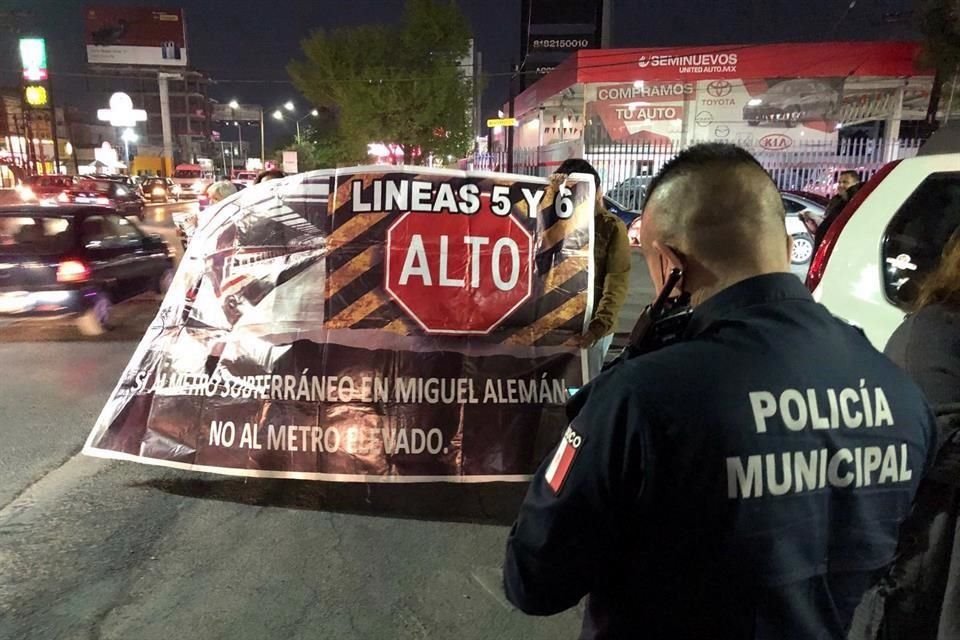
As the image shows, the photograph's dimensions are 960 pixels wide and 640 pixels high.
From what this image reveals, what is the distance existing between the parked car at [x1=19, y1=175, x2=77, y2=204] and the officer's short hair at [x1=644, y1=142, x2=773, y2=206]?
1047 inches

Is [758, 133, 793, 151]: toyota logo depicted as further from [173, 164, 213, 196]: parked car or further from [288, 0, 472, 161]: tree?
[173, 164, 213, 196]: parked car

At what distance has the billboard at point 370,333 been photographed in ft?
11.7

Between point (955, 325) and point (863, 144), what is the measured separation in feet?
75.4

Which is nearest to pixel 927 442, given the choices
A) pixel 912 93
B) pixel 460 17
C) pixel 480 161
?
pixel 912 93

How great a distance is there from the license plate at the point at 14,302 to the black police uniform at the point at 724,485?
27.5 feet

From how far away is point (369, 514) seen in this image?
398cm

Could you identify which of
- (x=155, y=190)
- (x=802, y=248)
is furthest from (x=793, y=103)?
(x=155, y=190)

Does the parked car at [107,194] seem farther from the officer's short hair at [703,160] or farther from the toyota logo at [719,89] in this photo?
the officer's short hair at [703,160]

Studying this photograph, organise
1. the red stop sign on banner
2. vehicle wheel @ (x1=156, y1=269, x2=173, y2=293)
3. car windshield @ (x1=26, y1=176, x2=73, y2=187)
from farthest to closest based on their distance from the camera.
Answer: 1. car windshield @ (x1=26, y1=176, x2=73, y2=187)
2. vehicle wheel @ (x1=156, y1=269, x2=173, y2=293)
3. the red stop sign on banner

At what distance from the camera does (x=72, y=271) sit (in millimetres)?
8219

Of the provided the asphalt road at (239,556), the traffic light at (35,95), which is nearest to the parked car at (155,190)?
the traffic light at (35,95)

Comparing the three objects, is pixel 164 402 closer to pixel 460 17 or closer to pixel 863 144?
pixel 863 144

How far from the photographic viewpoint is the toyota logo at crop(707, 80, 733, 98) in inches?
962

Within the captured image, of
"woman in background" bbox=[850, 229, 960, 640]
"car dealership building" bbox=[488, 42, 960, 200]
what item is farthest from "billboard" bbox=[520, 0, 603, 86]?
"woman in background" bbox=[850, 229, 960, 640]
